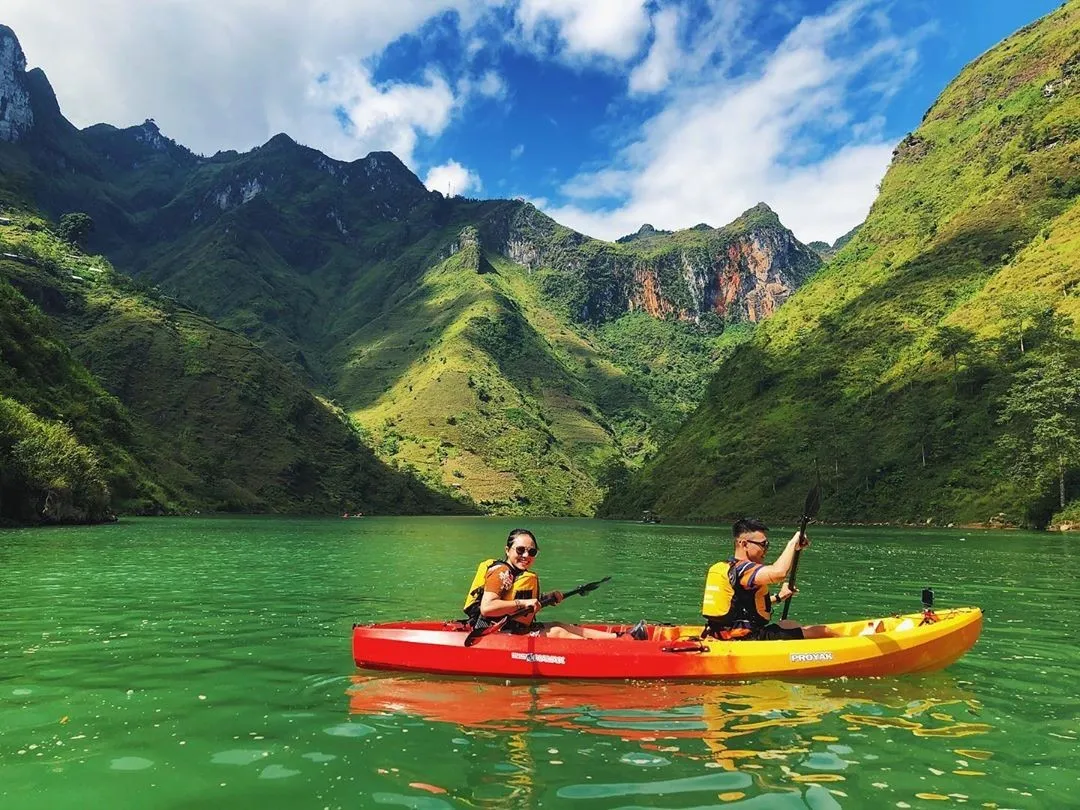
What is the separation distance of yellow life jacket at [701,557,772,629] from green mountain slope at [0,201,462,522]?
8068 cm

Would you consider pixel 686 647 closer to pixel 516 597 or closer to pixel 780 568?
pixel 780 568

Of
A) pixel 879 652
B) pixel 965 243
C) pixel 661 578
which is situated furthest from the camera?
pixel 965 243

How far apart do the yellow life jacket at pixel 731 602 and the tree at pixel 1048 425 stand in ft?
191

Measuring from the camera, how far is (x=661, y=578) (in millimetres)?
28141

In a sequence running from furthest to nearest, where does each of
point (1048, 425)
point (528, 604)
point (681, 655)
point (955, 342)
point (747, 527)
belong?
point (955, 342), point (1048, 425), point (528, 604), point (747, 527), point (681, 655)

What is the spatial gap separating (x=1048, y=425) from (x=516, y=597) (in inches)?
2466

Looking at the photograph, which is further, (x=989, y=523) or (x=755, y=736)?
(x=989, y=523)

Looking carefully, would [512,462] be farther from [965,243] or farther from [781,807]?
[781,807]

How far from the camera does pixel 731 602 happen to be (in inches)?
478

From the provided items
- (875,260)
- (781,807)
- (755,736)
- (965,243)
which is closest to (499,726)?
(755,736)

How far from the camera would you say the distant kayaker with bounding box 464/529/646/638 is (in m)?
12.0

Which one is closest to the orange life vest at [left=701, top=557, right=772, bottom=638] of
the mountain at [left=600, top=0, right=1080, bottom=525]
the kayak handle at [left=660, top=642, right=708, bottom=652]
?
the kayak handle at [left=660, top=642, right=708, bottom=652]

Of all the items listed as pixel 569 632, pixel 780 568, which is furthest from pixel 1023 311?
pixel 569 632

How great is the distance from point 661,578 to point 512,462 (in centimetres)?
16710
